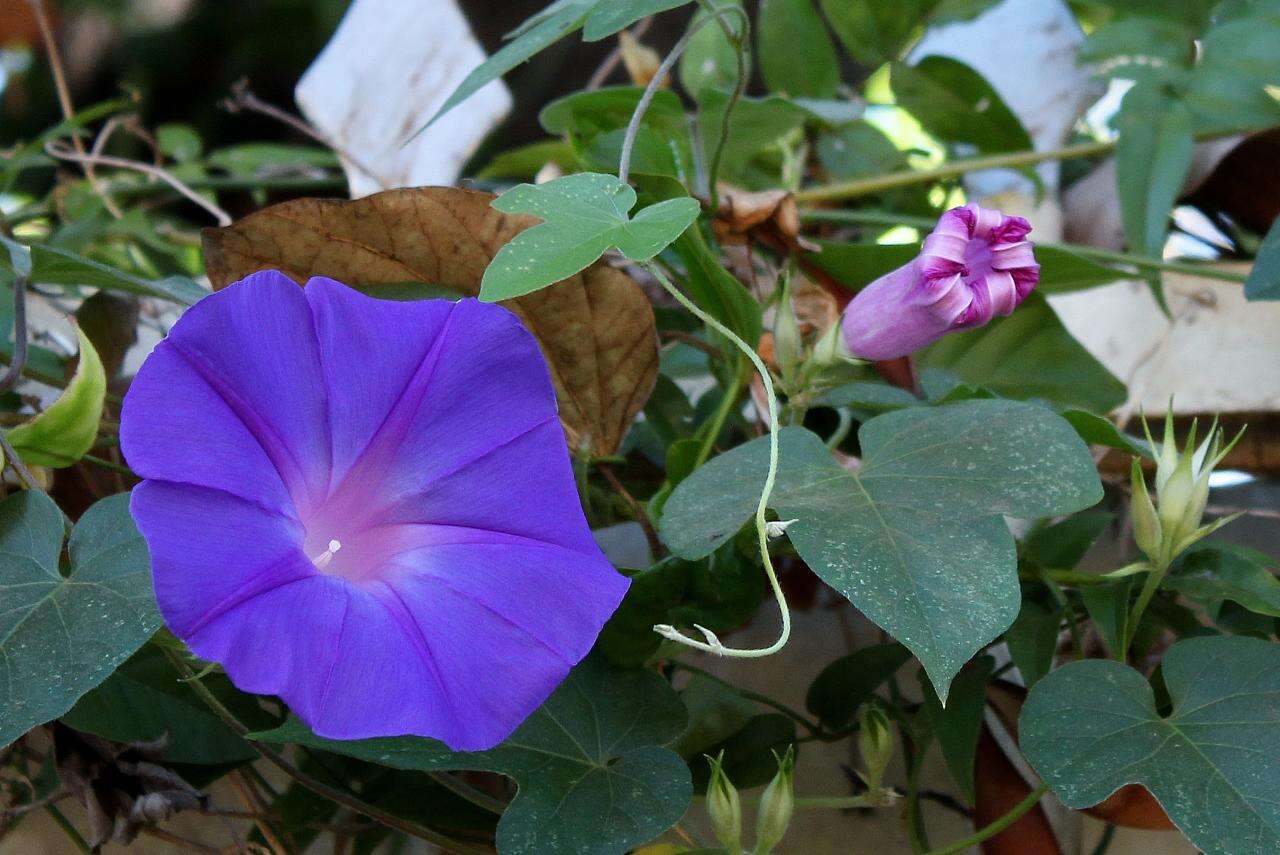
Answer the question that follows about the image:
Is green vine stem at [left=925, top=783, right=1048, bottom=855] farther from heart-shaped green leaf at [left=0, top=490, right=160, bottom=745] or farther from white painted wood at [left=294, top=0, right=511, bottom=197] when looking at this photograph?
white painted wood at [left=294, top=0, right=511, bottom=197]

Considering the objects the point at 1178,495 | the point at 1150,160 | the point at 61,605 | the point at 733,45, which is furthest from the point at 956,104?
the point at 61,605

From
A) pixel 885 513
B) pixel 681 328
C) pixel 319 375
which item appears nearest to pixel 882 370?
pixel 681 328

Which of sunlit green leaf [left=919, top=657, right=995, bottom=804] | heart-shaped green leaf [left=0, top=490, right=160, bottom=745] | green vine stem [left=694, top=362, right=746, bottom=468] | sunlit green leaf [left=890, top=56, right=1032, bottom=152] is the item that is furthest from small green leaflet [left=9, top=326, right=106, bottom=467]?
sunlit green leaf [left=890, top=56, right=1032, bottom=152]

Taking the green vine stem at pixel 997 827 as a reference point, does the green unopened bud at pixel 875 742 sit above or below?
above

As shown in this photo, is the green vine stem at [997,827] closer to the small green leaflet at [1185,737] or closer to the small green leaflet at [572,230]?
the small green leaflet at [1185,737]

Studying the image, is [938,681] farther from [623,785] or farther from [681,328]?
[681,328]

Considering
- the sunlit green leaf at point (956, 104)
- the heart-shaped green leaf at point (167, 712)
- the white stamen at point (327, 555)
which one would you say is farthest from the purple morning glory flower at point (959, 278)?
the sunlit green leaf at point (956, 104)
